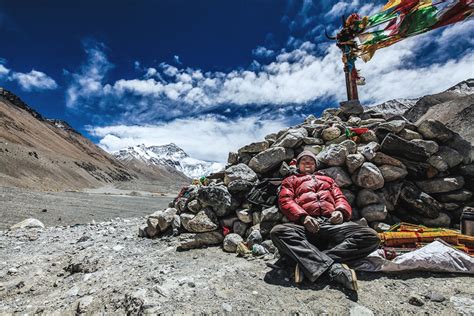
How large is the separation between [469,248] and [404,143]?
2.22 meters

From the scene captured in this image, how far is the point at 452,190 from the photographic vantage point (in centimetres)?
541

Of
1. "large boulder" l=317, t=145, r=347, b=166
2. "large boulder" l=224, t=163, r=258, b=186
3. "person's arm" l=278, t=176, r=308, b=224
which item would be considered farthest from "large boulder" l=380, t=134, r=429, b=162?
"large boulder" l=224, t=163, r=258, b=186

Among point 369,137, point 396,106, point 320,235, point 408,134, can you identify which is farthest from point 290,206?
point 396,106

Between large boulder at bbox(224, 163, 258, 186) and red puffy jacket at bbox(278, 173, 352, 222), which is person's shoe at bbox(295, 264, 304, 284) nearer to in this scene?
red puffy jacket at bbox(278, 173, 352, 222)

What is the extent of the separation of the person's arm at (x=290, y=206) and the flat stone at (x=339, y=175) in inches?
48.5

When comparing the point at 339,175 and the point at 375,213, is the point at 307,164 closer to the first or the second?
the point at 339,175

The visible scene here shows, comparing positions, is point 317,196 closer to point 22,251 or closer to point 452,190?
point 452,190

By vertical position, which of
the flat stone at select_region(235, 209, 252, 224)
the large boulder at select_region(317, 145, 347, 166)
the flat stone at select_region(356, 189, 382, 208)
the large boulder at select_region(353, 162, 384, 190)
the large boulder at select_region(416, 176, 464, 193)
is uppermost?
the large boulder at select_region(317, 145, 347, 166)

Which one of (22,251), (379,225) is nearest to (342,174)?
(379,225)

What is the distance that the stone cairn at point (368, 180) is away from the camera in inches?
204

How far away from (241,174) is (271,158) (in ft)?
2.56

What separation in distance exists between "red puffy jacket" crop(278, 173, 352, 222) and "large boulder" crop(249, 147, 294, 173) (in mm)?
1441

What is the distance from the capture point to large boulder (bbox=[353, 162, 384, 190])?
16.8ft

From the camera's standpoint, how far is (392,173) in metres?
5.30
